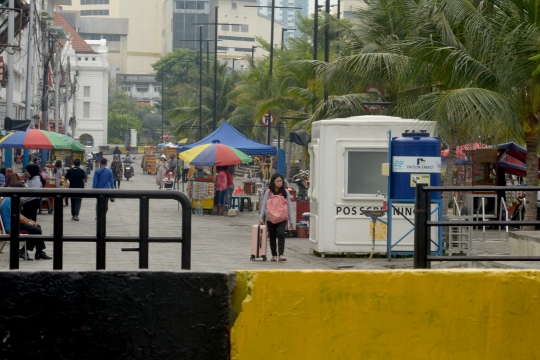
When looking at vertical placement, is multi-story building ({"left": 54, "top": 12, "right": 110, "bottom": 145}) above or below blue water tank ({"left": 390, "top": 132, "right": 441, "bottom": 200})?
above

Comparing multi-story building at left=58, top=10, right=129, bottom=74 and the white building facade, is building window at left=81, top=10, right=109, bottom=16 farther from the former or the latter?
the white building facade

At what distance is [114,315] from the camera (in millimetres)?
4859

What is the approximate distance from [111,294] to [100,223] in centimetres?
137

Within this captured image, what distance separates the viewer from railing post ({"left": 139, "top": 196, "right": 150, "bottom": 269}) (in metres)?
6.07

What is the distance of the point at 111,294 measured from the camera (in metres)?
4.88

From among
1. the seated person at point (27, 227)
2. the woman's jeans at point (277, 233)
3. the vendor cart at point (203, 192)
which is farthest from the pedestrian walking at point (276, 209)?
the vendor cart at point (203, 192)

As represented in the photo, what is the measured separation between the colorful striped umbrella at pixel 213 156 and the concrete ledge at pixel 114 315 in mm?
22471

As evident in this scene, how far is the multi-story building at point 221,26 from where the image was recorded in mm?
176500

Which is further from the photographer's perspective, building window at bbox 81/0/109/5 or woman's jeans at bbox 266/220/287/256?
building window at bbox 81/0/109/5

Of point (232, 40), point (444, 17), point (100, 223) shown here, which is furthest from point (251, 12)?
point (100, 223)

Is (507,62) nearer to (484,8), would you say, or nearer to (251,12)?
(484,8)

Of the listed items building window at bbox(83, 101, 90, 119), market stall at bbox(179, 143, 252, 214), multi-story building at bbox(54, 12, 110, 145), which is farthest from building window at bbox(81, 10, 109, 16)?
market stall at bbox(179, 143, 252, 214)

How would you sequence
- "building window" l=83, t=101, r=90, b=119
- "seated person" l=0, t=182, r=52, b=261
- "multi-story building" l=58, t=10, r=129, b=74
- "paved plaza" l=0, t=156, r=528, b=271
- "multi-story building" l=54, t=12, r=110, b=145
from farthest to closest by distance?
"multi-story building" l=58, t=10, r=129, b=74 → "building window" l=83, t=101, r=90, b=119 → "multi-story building" l=54, t=12, r=110, b=145 → "seated person" l=0, t=182, r=52, b=261 → "paved plaza" l=0, t=156, r=528, b=271

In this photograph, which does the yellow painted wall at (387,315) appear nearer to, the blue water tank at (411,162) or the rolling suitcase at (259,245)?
the blue water tank at (411,162)
